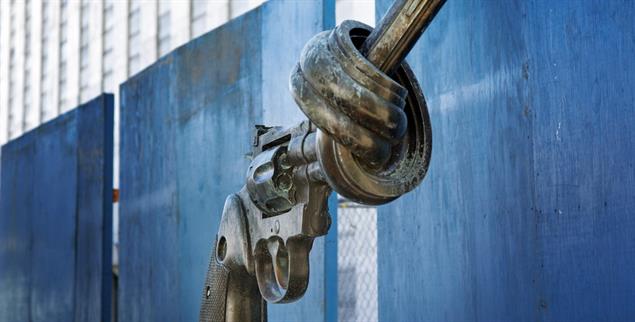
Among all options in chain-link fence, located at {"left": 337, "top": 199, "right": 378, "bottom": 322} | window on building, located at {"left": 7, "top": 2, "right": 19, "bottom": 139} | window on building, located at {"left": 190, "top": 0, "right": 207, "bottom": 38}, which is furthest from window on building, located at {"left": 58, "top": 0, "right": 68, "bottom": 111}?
chain-link fence, located at {"left": 337, "top": 199, "right": 378, "bottom": 322}

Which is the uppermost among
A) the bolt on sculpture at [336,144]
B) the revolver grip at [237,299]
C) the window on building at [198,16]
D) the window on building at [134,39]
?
the window on building at [134,39]

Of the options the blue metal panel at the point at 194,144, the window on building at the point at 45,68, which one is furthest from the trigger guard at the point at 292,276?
the window on building at the point at 45,68

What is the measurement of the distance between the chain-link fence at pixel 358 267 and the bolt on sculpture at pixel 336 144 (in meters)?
3.31

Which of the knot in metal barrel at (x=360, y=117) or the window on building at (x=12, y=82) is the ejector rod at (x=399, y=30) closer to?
the knot in metal barrel at (x=360, y=117)

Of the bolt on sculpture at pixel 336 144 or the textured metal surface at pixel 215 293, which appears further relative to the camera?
the textured metal surface at pixel 215 293

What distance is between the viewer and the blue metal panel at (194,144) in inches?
111

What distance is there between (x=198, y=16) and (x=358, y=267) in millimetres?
5418

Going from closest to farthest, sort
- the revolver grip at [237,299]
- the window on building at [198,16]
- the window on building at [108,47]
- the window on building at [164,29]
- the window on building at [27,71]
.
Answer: the revolver grip at [237,299]
the window on building at [198,16]
the window on building at [164,29]
the window on building at [108,47]
the window on building at [27,71]

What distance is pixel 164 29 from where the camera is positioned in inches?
441

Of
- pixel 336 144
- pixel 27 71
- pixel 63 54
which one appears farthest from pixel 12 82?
pixel 336 144

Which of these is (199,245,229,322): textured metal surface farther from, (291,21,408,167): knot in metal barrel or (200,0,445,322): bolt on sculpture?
(291,21,408,167): knot in metal barrel

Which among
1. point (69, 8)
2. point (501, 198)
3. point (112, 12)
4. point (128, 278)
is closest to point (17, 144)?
point (128, 278)

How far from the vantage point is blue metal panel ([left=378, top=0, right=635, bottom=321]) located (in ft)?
5.33

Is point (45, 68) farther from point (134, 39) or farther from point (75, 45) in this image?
point (134, 39)
